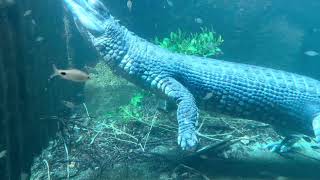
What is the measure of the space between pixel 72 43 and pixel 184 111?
3.44m

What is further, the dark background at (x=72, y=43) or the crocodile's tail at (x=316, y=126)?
the crocodile's tail at (x=316, y=126)

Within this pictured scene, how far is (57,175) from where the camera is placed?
17.4 feet

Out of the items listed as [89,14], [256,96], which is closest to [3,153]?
[89,14]

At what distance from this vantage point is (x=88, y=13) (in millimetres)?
6402

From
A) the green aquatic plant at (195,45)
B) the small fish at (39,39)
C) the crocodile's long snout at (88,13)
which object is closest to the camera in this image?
the small fish at (39,39)

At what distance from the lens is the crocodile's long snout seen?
638 centimetres

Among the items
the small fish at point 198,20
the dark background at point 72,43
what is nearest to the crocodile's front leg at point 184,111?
the dark background at point 72,43

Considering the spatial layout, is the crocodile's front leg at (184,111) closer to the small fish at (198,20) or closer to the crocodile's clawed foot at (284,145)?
the crocodile's clawed foot at (284,145)

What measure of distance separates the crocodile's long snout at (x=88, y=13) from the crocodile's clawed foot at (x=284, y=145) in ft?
12.7

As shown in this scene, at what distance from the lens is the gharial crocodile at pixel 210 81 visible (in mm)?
6273

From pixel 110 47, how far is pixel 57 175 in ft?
8.11

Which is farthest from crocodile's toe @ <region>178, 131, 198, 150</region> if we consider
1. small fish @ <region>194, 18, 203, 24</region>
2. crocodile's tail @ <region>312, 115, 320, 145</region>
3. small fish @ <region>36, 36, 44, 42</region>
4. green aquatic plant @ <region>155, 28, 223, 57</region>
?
small fish @ <region>194, 18, 203, 24</region>

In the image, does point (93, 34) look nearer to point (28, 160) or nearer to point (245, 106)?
point (28, 160)

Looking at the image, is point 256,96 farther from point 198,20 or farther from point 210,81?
point 198,20
